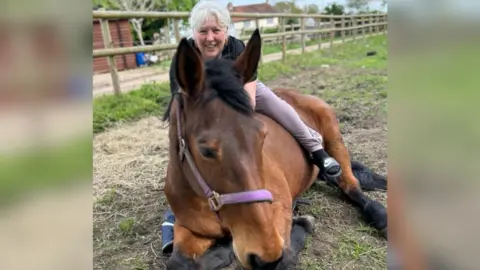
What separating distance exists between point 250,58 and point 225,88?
0.26 m

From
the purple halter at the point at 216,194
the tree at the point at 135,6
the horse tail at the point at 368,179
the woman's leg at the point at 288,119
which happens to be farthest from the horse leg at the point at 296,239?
the tree at the point at 135,6

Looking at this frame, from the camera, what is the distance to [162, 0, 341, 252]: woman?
251cm

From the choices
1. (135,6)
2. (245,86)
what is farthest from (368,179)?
(135,6)

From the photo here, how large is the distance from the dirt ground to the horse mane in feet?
3.22

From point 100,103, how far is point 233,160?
5.18m

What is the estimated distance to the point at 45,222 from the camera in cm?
69

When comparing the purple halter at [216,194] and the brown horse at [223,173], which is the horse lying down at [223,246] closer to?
the brown horse at [223,173]

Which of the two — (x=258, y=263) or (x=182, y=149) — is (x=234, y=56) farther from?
(x=258, y=263)

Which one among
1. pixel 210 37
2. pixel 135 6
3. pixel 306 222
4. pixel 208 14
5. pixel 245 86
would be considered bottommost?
pixel 306 222

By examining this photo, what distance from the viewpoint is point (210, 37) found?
2.53 metres

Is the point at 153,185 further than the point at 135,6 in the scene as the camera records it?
No

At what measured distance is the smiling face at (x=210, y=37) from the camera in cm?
252

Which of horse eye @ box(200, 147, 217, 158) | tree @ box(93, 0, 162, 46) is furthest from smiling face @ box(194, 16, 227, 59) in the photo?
tree @ box(93, 0, 162, 46)

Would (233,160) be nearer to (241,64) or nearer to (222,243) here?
(241,64)
